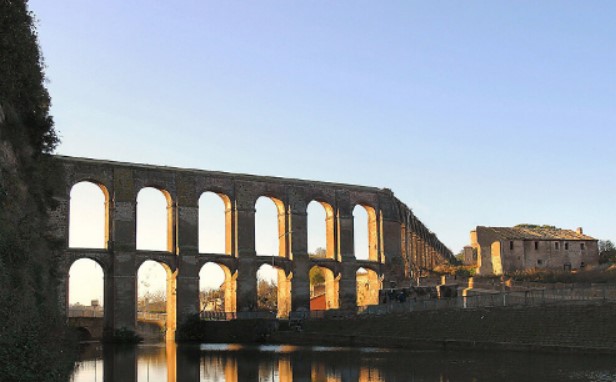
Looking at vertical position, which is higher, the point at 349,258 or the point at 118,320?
the point at 349,258

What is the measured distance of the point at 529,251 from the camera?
160 ft

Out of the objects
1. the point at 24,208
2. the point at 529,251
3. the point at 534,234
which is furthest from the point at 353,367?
the point at 534,234

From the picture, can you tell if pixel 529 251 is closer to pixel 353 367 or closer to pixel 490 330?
pixel 490 330

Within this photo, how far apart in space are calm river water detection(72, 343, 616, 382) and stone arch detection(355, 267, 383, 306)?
21.8 meters

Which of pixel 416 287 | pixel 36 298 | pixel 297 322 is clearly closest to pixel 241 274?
pixel 297 322

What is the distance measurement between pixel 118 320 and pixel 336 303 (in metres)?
14.9

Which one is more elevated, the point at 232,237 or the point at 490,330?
the point at 232,237

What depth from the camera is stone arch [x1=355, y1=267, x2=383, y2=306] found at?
48.6m

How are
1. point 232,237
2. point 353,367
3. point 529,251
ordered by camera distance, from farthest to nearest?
1. point 529,251
2. point 232,237
3. point 353,367

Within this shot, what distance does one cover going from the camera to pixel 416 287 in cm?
4384

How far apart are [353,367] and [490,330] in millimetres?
8607

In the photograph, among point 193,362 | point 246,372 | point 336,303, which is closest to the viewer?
point 246,372

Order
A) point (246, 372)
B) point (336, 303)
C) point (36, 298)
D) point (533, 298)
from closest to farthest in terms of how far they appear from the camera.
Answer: point (36, 298)
point (246, 372)
point (533, 298)
point (336, 303)

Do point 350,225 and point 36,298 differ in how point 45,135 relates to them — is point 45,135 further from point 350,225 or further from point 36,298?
point 350,225
